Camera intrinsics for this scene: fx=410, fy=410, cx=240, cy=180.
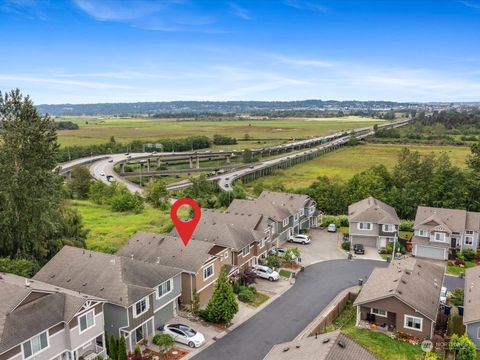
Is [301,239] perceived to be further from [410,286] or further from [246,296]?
[410,286]

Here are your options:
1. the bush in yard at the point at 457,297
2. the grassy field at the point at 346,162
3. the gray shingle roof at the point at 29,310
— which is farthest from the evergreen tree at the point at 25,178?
the grassy field at the point at 346,162

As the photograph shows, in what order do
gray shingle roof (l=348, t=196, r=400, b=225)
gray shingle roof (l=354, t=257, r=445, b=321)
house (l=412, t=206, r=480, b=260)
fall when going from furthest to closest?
gray shingle roof (l=348, t=196, r=400, b=225), house (l=412, t=206, r=480, b=260), gray shingle roof (l=354, t=257, r=445, b=321)

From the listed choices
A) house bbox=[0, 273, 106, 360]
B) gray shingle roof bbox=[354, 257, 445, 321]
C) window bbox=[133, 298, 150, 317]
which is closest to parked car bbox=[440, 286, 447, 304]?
gray shingle roof bbox=[354, 257, 445, 321]

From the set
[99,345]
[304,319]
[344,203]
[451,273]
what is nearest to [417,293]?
[304,319]

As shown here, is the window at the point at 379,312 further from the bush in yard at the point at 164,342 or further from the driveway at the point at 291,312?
the bush in yard at the point at 164,342

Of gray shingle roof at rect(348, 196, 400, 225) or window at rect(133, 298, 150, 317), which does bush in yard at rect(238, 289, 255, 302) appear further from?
gray shingle roof at rect(348, 196, 400, 225)
